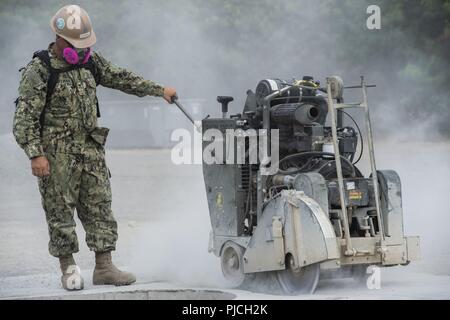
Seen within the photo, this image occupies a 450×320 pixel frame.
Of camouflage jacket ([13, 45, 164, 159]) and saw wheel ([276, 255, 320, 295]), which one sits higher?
camouflage jacket ([13, 45, 164, 159])

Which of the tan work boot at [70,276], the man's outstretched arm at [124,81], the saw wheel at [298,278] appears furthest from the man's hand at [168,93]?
the saw wheel at [298,278]

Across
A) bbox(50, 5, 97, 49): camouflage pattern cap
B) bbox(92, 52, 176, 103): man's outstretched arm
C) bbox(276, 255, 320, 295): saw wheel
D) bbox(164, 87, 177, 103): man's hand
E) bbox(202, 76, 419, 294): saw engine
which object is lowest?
bbox(276, 255, 320, 295): saw wheel

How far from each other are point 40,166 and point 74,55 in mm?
907

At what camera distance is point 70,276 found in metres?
7.72

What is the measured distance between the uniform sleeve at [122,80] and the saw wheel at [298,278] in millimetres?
1776

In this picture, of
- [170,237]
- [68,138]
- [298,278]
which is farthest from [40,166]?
[170,237]

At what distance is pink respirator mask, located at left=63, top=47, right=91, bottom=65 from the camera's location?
24.9 feet

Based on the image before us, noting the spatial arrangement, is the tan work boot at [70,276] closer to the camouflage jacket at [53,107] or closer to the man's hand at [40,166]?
the man's hand at [40,166]

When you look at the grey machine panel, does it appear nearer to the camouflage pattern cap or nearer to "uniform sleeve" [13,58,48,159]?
the camouflage pattern cap

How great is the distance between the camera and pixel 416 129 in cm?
Answer: 2323

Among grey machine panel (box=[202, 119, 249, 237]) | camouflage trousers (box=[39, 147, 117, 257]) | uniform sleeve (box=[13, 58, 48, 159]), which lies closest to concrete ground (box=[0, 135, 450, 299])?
camouflage trousers (box=[39, 147, 117, 257])

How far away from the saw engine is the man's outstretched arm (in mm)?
497

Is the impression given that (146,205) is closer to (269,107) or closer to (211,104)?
(269,107)
